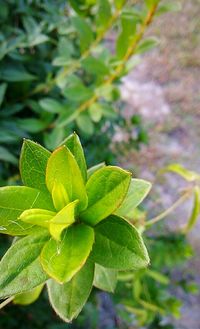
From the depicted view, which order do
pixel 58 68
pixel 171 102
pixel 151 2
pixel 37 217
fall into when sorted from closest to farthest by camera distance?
pixel 37 217
pixel 151 2
pixel 58 68
pixel 171 102

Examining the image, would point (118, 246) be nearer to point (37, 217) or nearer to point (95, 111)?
point (37, 217)

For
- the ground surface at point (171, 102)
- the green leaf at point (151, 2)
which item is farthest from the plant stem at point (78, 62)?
the ground surface at point (171, 102)

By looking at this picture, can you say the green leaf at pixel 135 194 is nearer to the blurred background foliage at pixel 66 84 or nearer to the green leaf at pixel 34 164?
the green leaf at pixel 34 164

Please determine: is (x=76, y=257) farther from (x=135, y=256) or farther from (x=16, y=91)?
(x=16, y=91)

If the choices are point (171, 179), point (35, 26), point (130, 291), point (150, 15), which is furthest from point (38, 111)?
point (171, 179)

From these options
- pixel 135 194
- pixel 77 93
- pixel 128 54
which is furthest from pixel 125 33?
pixel 135 194

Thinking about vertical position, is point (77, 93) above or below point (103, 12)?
below

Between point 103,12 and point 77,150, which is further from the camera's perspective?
point 103,12
